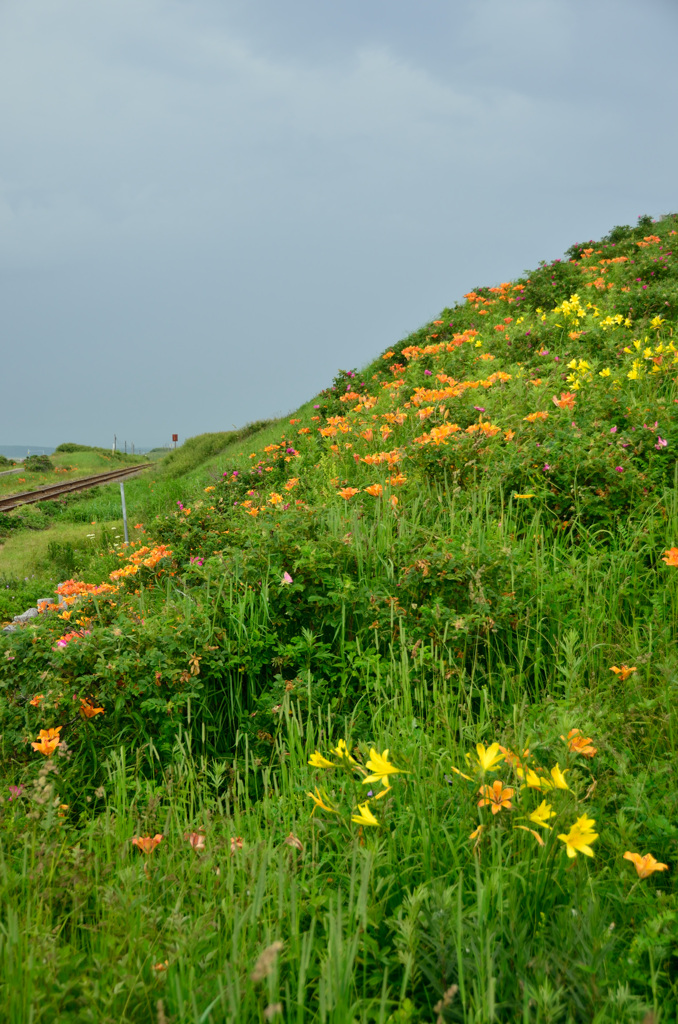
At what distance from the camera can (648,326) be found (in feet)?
22.2

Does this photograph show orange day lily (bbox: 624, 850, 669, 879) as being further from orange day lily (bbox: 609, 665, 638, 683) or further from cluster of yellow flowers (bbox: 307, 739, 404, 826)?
orange day lily (bbox: 609, 665, 638, 683)

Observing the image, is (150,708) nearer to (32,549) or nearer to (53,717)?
(53,717)

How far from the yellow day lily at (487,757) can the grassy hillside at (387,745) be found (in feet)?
0.04

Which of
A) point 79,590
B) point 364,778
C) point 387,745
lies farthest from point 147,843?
point 79,590

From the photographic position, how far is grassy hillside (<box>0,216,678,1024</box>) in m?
1.28

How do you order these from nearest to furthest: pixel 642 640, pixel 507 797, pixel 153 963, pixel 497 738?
1. pixel 153 963
2. pixel 507 797
3. pixel 497 738
4. pixel 642 640

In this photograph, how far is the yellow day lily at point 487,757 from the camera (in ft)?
5.06

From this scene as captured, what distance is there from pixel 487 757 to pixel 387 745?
490 millimetres

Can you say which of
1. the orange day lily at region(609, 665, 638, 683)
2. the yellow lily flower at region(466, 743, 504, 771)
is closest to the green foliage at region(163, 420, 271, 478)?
the orange day lily at region(609, 665, 638, 683)

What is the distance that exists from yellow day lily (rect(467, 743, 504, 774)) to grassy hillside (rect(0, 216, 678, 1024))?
0.01 metres

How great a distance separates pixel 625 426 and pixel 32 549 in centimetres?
Result: 991

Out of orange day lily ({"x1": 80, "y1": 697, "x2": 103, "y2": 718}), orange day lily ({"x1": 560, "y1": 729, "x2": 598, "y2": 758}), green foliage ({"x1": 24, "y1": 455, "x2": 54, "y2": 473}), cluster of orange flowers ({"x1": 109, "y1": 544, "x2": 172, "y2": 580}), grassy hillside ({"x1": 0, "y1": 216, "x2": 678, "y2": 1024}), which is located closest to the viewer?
grassy hillside ({"x1": 0, "y1": 216, "x2": 678, "y2": 1024})

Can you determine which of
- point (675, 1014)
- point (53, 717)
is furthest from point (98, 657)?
point (675, 1014)

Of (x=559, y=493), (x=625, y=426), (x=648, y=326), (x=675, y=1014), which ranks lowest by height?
(x=675, y=1014)
